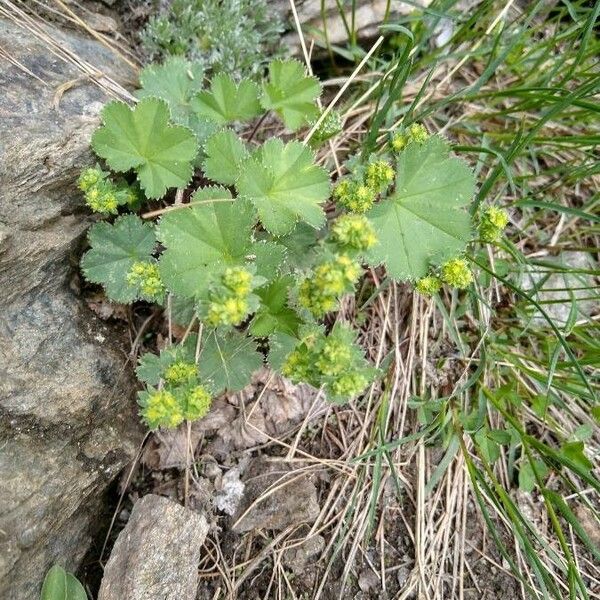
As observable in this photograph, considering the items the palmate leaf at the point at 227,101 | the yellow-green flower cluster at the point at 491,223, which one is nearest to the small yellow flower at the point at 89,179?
the palmate leaf at the point at 227,101

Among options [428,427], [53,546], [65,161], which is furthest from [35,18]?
[428,427]

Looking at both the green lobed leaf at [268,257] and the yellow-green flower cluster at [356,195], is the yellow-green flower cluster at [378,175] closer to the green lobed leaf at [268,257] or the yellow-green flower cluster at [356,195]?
the yellow-green flower cluster at [356,195]

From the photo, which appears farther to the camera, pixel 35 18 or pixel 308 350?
pixel 35 18

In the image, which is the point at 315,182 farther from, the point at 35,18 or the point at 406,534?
the point at 406,534

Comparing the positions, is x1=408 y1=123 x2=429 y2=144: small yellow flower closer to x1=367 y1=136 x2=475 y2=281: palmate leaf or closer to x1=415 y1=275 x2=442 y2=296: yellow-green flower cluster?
x1=367 y1=136 x2=475 y2=281: palmate leaf

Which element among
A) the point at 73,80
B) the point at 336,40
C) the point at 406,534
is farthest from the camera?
the point at 336,40

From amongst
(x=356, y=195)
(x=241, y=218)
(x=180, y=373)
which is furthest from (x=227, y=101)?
(x=180, y=373)

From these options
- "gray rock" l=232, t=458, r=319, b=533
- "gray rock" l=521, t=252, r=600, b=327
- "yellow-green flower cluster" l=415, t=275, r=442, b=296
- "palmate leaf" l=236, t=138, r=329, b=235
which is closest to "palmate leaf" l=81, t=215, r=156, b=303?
"palmate leaf" l=236, t=138, r=329, b=235

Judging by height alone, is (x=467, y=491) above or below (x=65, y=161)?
below
